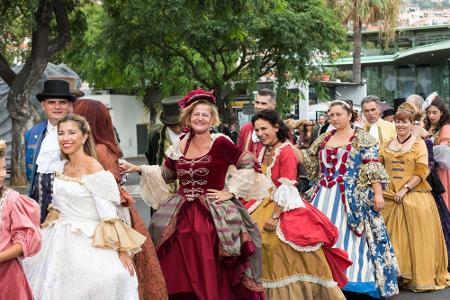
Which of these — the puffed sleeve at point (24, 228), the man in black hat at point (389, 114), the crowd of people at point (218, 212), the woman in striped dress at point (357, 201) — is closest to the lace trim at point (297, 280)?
the crowd of people at point (218, 212)

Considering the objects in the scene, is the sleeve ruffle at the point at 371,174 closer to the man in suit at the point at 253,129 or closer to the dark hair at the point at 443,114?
the man in suit at the point at 253,129

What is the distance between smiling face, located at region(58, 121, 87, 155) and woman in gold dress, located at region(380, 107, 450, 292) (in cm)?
425

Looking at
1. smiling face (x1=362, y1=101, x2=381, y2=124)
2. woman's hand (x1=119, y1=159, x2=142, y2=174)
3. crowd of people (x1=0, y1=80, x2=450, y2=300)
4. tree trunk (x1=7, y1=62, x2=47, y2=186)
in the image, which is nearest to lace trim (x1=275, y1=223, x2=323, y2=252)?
crowd of people (x1=0, y1=80, x2=450, y2=300)

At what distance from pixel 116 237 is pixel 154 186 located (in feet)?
4.19

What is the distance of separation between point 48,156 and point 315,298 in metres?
2.68

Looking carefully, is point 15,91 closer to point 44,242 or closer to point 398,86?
point 44,242

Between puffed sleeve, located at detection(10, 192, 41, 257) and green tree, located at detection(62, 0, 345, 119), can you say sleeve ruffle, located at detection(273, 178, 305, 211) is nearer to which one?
puffed sleeve, located at detection(10, 192, 41, 257)

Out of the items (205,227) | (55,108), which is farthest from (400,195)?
(55,108)

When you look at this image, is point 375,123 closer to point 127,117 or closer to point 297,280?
point 297,280

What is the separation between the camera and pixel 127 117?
137 ft

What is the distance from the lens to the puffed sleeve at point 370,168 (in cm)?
721

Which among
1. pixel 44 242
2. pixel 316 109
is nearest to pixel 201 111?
pixel 44 242

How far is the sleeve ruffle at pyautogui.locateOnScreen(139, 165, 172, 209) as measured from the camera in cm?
607

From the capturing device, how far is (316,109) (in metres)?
36.8
